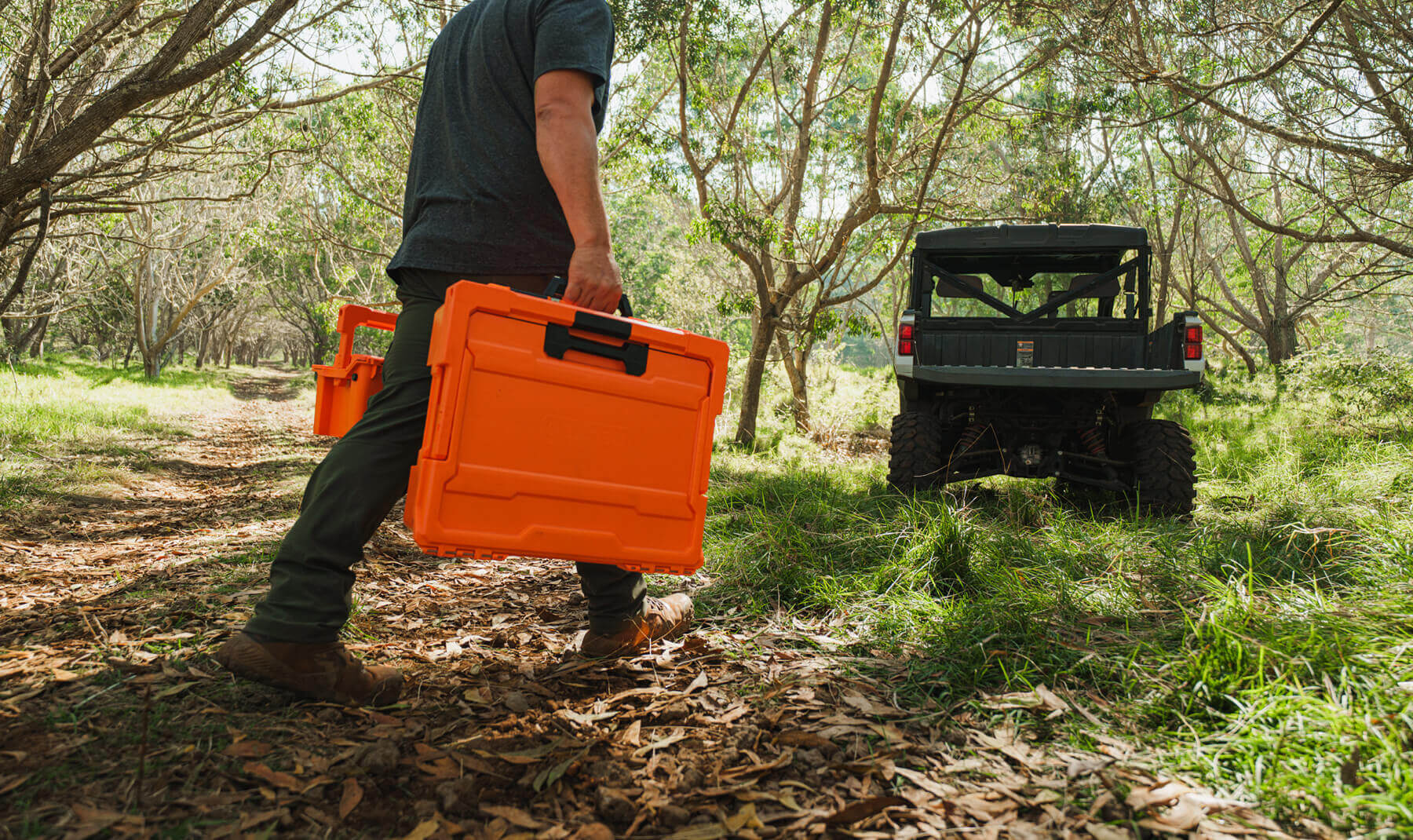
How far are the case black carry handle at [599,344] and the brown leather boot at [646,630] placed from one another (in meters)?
0.95

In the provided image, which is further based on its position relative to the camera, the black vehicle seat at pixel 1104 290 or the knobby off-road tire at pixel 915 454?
the black vehicle seat at pixel 1104 290

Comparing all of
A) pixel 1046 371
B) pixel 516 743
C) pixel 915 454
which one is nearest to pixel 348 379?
pixel 516 743

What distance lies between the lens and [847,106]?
1271 centimetres

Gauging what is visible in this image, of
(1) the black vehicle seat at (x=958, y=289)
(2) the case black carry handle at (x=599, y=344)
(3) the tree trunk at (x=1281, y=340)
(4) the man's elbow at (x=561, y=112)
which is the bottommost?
(2) the case black carry handle at (x=599, y=344)

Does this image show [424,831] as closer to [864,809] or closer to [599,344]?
[864,809]

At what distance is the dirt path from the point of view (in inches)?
63.3

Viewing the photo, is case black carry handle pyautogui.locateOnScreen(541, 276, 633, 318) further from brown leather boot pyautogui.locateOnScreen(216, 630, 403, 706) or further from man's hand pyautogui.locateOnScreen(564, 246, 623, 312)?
brown leather boot pyautogui.locateOnScreen(216, 630, 403, 706)

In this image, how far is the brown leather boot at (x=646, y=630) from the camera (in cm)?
264

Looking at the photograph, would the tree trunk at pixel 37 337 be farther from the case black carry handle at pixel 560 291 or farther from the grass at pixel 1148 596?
the case black carry handle at pixel 560 291

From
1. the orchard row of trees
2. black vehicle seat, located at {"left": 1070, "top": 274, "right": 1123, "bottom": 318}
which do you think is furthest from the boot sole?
black vehicle seat, located at {"left": 1070, "top": 274, "right": 1123, "bottom": 318}

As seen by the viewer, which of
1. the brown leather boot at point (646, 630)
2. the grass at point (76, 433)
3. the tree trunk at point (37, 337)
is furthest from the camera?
the tree trunk at point (37, 337)

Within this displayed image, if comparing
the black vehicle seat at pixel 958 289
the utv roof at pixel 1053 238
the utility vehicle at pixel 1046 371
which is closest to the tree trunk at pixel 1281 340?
the utility vehicle at pixel 1046 371

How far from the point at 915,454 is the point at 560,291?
3609 mm

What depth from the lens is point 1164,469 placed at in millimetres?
4977
